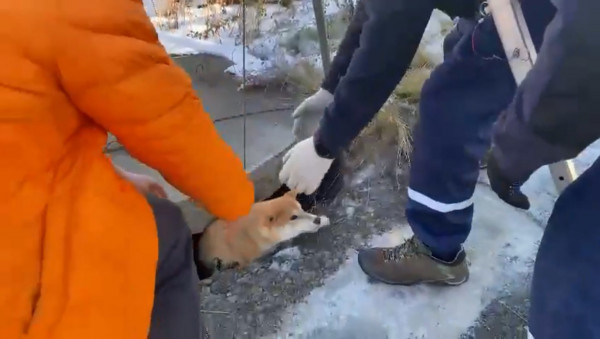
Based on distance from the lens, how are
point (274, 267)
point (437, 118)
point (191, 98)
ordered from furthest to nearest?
point (274, 267) < point (437, 118) < point (191, 98)

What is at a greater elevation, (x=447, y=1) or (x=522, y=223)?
(x=447, y=1)

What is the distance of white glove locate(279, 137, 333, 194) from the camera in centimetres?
141

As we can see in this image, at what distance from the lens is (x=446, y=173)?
4.26 feet

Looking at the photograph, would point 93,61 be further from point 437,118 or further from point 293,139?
point 293,139

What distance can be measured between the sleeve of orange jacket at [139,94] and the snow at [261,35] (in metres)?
1.29

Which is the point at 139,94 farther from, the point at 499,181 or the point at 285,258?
the point at 285,258

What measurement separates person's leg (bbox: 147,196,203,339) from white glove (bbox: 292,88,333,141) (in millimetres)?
649

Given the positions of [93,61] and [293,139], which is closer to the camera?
[93,61]

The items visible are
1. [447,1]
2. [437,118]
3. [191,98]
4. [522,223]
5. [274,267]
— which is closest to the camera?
[191,98]

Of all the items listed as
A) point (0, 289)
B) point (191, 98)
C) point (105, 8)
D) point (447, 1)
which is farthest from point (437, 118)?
point (0, 289)

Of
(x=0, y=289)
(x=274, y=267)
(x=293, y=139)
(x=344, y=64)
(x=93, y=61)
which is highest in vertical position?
(x=93, y=61)

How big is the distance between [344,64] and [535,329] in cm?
83

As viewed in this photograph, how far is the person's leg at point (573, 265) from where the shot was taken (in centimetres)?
78

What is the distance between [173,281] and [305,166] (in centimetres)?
57
